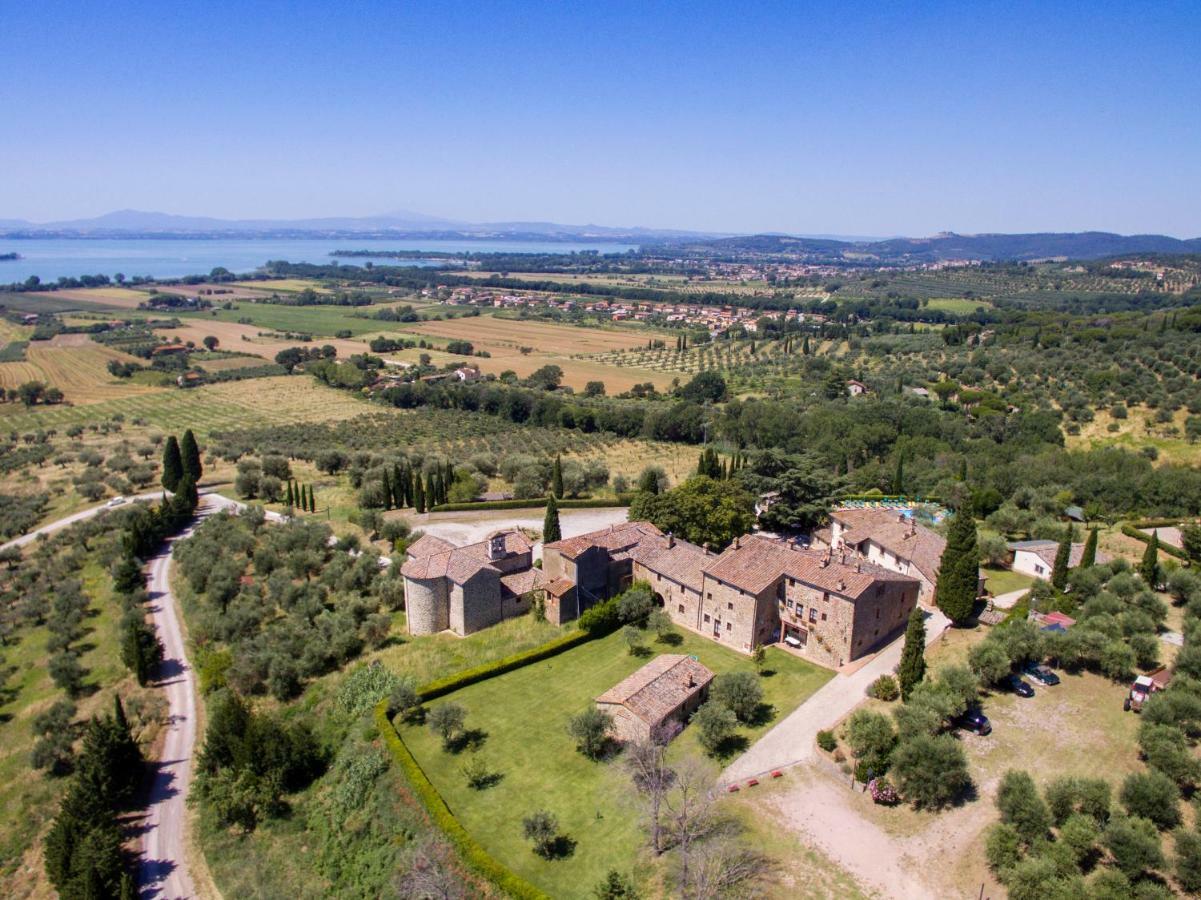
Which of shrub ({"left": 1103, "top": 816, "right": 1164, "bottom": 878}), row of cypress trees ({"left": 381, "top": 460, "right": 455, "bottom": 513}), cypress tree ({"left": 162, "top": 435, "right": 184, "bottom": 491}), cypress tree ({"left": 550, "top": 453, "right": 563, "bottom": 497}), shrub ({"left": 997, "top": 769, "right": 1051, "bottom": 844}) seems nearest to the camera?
shrub ({"left": 1103, "top": 816, "right": 1164, "bottom": 878})

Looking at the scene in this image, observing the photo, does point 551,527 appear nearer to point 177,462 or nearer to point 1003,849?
point 1003,849

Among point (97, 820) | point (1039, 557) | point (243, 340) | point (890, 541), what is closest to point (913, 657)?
point (890, 541)

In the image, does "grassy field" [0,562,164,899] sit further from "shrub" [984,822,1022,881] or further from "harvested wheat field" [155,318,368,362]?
"harvested wheat field" [155,318,368,362]

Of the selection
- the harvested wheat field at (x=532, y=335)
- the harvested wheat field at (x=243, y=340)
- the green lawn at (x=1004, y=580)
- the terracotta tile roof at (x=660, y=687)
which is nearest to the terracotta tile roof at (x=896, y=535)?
the green lawn at (x=1004, y=580)

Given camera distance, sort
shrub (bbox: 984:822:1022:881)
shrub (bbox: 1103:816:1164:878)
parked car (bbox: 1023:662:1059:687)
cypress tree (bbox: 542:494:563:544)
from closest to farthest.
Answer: shrub (bbox: 1103:816:1164:878) → shrub (bbox: 984:822:1022:881) → parked car (bbox: 1023:662:1059:687) → cypress tree (bbox: 542:494:563:544)

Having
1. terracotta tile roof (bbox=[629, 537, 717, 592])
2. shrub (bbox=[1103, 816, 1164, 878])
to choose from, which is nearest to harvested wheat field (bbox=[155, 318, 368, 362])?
terracotta tile roof (bbox=[629, 537, 717, 592])

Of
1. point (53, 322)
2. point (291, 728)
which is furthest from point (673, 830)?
point (53, 322)

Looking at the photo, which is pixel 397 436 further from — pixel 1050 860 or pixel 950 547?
pixel 1050 860
